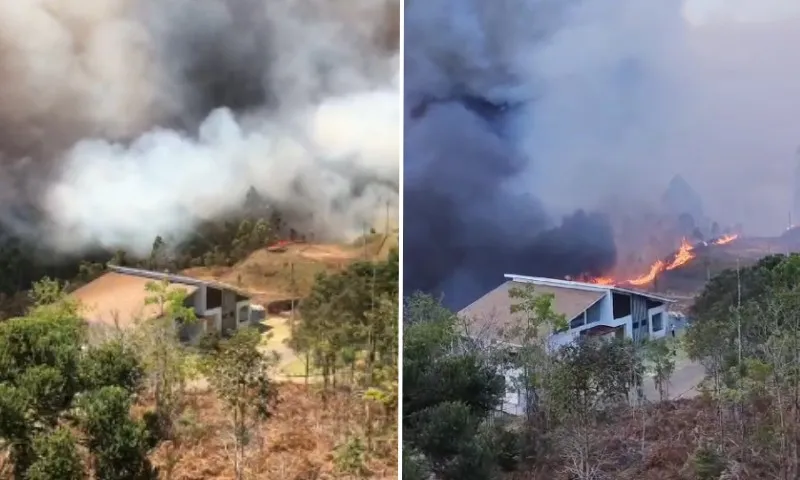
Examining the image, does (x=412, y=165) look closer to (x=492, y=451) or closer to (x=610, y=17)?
(x=610, y=17)

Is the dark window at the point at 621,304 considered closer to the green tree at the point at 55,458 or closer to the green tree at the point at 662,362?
the green tree at the point at 662,362

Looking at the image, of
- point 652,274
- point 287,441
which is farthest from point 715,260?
point 287,441

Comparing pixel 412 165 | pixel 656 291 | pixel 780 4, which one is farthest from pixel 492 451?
pixel 780 4

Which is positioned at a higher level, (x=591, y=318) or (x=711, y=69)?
(x=711, y=69)

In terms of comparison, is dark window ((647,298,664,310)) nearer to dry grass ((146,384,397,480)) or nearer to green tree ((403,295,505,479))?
green tree ((403,295,505,479))

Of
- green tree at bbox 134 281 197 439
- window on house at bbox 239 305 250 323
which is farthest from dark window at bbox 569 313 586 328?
green tree at bbox 134 281 197 439

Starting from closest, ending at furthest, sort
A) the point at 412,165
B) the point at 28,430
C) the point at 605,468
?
the point at 28,430 → the point at 605,468 → the point at 412,165

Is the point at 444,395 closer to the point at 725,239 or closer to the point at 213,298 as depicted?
the point at 213,298
